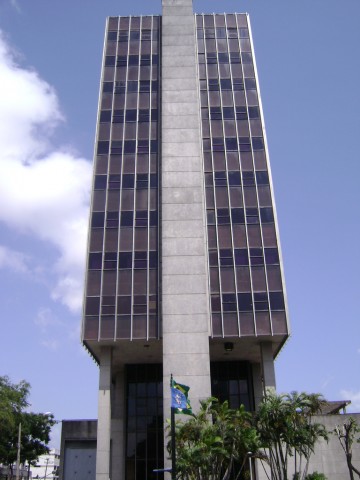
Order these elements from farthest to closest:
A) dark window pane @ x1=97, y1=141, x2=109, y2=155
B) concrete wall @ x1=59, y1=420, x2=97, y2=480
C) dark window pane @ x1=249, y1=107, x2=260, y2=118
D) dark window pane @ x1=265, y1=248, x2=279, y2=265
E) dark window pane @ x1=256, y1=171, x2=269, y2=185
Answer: concrete wall @ x1=59, y1=420, x2=97, y2=480 < dark window pane @ x1=249, y1=107, x2=260, y2=118 < dark window pane @ x1=97, y1=141, x2=109, y2=155 < dark window pane @ x1=256, y1=171, x2=269, y2=185 < dark window pane @ x1=265, y1=248, x2=279, y2=265

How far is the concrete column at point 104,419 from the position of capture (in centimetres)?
4356

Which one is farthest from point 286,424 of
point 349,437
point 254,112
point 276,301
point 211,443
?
point 254,112

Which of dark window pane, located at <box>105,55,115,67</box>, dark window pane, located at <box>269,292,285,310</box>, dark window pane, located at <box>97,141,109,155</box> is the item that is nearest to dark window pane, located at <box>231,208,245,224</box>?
dark window pane, located at <box>269,292,285,310</box>

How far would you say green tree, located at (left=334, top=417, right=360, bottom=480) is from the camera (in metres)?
44.2

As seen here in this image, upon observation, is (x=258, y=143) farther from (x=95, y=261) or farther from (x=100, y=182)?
(x=95, y=261)

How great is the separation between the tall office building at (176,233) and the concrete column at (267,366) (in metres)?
0.12

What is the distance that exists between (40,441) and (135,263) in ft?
146

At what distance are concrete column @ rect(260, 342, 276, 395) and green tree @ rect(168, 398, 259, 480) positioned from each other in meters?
6.24

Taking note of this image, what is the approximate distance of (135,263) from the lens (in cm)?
4962

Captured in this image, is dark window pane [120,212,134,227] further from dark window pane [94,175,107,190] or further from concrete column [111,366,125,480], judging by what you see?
concrete column [111,366,125,480]

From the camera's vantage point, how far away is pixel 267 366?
47.2 metres

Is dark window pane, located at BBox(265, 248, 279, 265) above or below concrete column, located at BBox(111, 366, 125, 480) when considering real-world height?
above

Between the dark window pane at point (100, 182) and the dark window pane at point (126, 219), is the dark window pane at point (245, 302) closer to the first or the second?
the dark window pane at point (126, 219)

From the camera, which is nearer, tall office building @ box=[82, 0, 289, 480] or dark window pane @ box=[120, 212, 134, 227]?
tall office building @ box=[82, 0, 289, 480]
